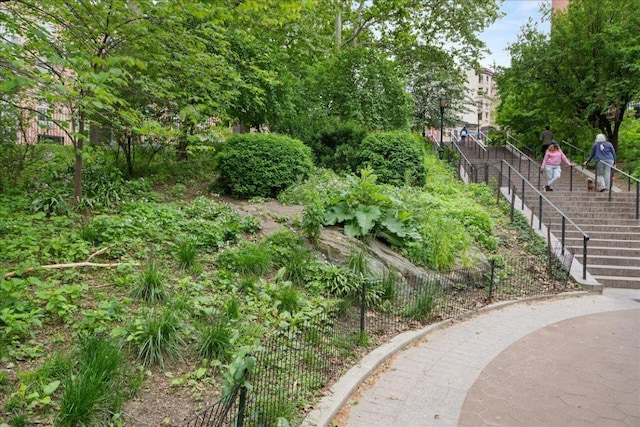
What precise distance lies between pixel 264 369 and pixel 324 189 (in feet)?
18.8

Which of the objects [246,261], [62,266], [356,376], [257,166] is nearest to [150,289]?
[62,266]

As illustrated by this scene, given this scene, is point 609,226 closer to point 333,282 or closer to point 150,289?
point 333,282

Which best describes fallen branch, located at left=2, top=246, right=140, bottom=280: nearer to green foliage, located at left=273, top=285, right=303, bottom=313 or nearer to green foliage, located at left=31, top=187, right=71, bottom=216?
green foliage, located at left=273, top=285, right=303, bottom=313

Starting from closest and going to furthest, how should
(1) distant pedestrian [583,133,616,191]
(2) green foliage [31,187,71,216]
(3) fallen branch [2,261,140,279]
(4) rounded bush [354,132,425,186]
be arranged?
(3) fallen branch [2,261,140,279] → (2) green foliage [31,187,71,216] → (4) rounded bush [354,132,425,186] → (1) distant pedestrian [583,133,616,191]

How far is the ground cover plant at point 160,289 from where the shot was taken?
3.10 meters

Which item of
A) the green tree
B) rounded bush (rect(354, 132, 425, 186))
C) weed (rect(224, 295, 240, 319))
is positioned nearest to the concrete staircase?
rounded bush (rect(354, 132, 425, 186))

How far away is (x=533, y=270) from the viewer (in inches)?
347

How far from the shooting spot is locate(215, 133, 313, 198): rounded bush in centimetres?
917

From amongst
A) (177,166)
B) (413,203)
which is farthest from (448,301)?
(177,166)

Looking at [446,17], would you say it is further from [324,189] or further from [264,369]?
[264,369]

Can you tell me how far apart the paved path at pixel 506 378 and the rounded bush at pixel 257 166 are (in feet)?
15.6

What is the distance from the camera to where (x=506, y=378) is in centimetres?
455

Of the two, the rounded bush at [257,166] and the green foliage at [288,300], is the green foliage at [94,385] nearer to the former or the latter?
the green foliage at [288,300]

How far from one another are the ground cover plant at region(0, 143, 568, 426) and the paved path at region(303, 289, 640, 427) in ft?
1.61
